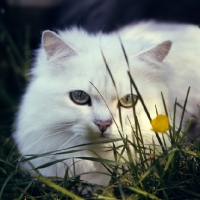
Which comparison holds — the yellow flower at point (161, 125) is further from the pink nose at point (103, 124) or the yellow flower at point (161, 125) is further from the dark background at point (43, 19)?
the dark background at point (43, 19)

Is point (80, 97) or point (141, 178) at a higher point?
point (80, 97)

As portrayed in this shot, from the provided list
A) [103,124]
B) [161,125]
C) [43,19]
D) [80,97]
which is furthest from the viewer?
[43,19]

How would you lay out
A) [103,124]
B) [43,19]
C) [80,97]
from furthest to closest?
[43,19]
[80,97]
[103,124]

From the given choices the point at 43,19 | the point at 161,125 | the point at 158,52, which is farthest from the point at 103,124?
the point at 43,19

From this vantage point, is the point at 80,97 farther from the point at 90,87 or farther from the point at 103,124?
the point at 103,124

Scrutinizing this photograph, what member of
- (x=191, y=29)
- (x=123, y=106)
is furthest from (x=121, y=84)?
(x=191, y=29)

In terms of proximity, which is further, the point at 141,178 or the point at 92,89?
the point at 92,89

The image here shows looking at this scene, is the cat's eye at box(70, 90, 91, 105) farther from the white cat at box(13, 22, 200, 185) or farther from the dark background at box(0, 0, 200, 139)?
the dark background at box(0, 0, 200, 139)

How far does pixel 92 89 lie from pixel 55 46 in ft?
0.89

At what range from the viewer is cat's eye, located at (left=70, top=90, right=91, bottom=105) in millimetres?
1760

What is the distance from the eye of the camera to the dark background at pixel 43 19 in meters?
2.34

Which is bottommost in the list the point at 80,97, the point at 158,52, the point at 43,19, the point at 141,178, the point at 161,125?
the point at 141,178

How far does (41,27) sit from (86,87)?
4.95 feet

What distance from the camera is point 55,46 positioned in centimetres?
184
